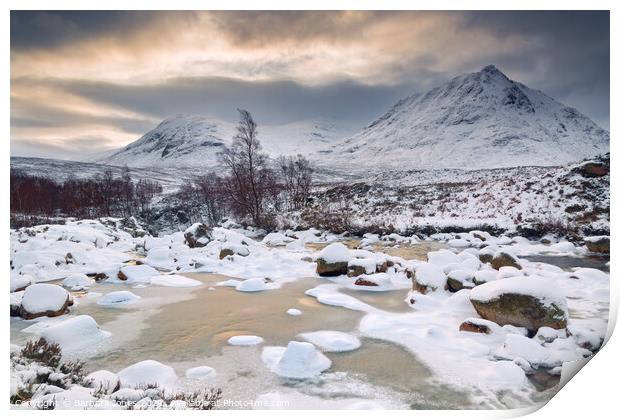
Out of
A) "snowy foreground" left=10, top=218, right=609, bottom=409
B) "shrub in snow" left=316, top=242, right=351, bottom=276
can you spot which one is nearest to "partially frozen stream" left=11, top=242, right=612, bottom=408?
"snowy foreground" left=10, top=218, right=609, bottom=409

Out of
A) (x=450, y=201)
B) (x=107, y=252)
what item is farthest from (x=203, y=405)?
(x=450, y=201)

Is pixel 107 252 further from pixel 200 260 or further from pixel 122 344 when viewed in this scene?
pixel 122 344

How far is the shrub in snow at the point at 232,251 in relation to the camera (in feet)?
43.4

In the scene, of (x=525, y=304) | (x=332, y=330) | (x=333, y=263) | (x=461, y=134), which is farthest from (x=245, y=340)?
(x=461, y=134)

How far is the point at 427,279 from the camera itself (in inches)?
329

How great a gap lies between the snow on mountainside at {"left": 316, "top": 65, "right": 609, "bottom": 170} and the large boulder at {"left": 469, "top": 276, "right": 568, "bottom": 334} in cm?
5751

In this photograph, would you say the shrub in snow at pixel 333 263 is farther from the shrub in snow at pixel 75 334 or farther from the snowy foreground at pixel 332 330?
the shrub in snow at pixel 75 334

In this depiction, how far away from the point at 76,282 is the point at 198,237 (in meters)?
6.64

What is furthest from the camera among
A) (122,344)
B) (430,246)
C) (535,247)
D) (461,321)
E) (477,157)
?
(477,157)

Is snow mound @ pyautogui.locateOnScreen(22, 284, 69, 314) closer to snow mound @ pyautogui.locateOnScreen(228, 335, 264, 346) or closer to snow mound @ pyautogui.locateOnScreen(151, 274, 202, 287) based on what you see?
snow mound @ pyautogui.locateOnScreen(151, 274, 202, 287)

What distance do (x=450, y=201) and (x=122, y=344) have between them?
74.5 ft

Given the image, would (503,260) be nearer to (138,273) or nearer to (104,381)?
(104,381)
